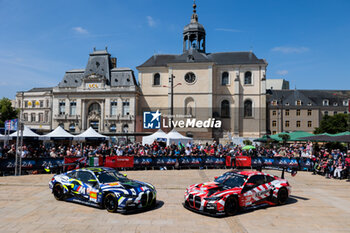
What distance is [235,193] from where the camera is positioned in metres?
9.93

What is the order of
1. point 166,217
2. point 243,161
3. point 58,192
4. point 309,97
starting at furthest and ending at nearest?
point 309,97 → point 243,161 → point 58,192 → point 166,217

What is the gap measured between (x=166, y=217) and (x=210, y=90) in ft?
145

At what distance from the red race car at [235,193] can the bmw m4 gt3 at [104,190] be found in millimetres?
1711

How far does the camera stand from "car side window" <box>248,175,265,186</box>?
419 inches

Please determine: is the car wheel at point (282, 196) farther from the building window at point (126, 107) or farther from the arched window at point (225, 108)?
the building window at point (126, 107)

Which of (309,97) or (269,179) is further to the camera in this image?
(309,97)

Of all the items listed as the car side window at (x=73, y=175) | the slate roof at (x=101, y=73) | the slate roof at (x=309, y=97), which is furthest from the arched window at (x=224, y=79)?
the car side window at (x=73, y=175)

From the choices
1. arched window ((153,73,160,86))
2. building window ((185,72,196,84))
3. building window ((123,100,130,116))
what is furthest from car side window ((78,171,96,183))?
arched window ((153,73,160,86))

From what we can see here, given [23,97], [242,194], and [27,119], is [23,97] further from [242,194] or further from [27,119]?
[242,194]

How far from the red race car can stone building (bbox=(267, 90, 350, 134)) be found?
55.1 m

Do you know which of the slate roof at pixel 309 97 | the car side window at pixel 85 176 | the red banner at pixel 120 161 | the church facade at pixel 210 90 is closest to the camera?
the car side window at pixel 85 176

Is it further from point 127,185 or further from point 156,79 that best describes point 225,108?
point 127,185

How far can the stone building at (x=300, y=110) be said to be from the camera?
210 feet

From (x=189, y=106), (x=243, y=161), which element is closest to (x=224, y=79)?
(x=189, y=106)
